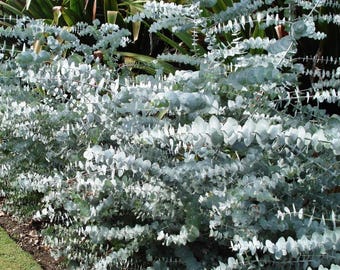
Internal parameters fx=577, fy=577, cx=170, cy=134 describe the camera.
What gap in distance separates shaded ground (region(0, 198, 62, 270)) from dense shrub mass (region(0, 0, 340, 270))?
0.26m

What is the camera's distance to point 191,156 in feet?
6.23

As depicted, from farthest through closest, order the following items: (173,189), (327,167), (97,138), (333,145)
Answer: (97,138), (173,189), (327,167), (333,145)

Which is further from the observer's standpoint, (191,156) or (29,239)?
(29,239)

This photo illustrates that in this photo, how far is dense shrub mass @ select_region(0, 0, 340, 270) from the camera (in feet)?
5.41

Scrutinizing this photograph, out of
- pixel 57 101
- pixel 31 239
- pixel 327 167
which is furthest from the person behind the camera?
pixel 31 239

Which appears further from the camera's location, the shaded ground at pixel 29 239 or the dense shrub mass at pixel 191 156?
the shaded ground at pixel 29 239

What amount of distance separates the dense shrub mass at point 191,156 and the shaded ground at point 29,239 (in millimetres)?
256

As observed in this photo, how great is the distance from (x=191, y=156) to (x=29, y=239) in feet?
5.21

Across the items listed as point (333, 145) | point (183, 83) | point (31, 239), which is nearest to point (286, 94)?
point (183, 83)

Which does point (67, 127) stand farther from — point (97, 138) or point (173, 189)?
point (173, 189)

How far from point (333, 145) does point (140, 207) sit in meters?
0.86

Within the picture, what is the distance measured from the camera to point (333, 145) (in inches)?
56.8

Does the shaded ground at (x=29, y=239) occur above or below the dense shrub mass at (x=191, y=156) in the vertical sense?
below

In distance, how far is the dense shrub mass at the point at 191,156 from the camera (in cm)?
165
